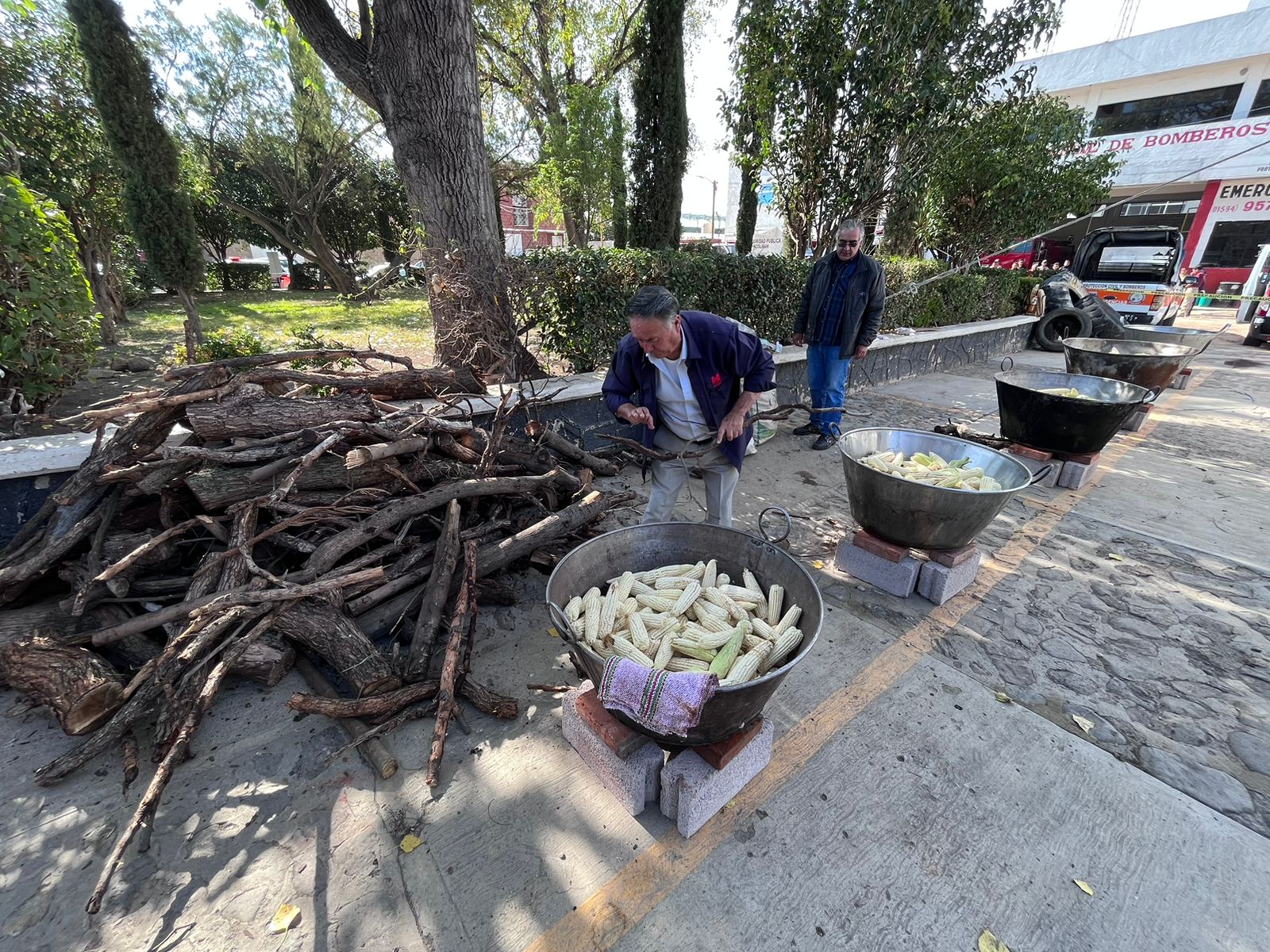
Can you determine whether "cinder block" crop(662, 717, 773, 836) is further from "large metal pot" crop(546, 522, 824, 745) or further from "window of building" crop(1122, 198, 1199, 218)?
"window of building" crop(1122, 198, 1199, 218)

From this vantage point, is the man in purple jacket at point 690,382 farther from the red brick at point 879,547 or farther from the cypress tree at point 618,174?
the cypress tree at point 618,174

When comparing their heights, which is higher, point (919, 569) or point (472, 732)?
point (919, 569)

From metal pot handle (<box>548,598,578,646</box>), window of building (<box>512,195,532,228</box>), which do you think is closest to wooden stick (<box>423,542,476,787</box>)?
metal pot handle (<box>548,598,578,646</box>)

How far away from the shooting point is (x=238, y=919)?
1.89 meters

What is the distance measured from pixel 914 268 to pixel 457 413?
10527 mm

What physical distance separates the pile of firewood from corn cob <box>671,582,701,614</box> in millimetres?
1108

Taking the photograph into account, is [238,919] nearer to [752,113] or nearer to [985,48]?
[752,113]

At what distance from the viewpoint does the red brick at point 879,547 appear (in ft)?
12.1

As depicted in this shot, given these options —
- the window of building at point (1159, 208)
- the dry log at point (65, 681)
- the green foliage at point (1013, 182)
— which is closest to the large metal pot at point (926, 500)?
the dry log at point (65, 681)

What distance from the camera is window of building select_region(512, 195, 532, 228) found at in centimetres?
2996

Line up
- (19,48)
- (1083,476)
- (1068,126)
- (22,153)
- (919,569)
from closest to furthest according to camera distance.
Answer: (919,569) < (1083,476) < (22,153) < (19,48) < (1068,126)

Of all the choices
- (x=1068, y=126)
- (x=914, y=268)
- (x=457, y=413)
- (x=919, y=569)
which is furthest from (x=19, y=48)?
(x=1068, y=126)

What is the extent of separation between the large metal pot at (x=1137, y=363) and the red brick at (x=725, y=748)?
273 inches

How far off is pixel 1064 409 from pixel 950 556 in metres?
2.62
